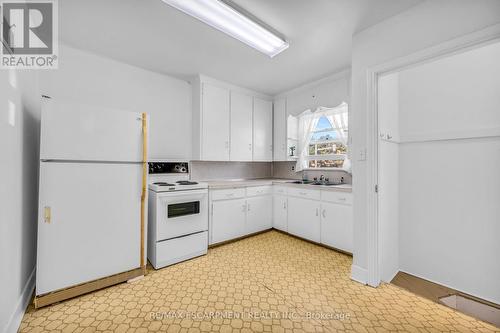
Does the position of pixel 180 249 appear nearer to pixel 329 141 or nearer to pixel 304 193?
pixel 304 193

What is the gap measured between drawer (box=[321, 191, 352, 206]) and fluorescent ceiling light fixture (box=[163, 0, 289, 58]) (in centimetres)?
190

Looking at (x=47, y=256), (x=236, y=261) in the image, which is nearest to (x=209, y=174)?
(x=236, y=261)

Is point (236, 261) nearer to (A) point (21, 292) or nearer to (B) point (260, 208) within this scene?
(B) point (260, 208)

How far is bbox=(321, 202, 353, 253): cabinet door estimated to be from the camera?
2.68 m

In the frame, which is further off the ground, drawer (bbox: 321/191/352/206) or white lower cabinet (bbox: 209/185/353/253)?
drawer (bbox: 321/191/352/206)

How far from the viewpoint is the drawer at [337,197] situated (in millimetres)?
2682

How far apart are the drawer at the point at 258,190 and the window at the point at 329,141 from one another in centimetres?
92

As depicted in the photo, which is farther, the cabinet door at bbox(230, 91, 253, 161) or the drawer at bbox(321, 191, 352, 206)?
the cabinet door at bbox(230, 91, 253, 161)

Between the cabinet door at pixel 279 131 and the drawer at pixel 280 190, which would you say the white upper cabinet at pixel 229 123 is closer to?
the cabinet door at pixel 279 131

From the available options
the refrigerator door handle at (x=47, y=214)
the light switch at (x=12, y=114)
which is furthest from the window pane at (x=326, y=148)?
the light switch at (x=12, y=114)

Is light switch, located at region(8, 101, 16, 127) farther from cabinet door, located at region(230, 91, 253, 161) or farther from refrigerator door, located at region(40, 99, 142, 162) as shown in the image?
cabinet door, located at region(230, 91, 253, 161)

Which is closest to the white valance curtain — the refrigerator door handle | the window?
the window

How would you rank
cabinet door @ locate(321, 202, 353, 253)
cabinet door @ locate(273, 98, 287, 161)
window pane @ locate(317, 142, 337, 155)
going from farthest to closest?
cabinet door @ locate(273, 98, 287, 161), window pane @ locate(317, 142, 337, 155), cabinet door @ locate(321, 202, 353, 253)

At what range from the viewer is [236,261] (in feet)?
8.45
